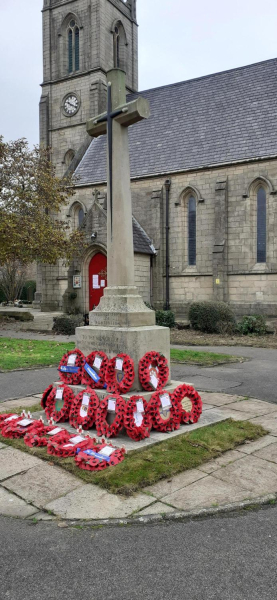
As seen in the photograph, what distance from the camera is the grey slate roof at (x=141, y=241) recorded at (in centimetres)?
2155

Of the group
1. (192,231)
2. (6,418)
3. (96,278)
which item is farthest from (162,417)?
(192,231)

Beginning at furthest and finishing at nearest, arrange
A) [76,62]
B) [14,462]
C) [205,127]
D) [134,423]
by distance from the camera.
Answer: [76,62]
[205,127]
[134,423]
[14,462]

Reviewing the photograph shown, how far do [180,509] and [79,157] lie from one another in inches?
979

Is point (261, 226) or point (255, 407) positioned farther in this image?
point (261, 226)

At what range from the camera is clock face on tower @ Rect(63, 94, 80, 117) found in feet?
92.9

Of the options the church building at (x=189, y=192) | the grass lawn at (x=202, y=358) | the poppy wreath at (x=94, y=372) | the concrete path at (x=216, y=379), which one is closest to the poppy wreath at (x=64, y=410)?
the poppy wreath at (x=94, y=372)

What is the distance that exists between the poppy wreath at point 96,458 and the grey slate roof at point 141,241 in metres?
16.8

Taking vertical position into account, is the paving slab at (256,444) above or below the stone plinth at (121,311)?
below

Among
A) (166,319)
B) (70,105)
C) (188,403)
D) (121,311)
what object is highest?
(70,105)

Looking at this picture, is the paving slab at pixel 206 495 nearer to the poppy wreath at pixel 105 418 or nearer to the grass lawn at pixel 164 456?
the grass lawn at pixel 164 456

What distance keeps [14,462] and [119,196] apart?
3635 millimetres

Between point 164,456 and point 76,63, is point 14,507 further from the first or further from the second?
point 76,63

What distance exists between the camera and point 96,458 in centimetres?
446

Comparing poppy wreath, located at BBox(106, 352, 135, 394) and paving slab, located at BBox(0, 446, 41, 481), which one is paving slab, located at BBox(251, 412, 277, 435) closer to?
poppy wreath, located at BBox(106, 352, 135, 394)
